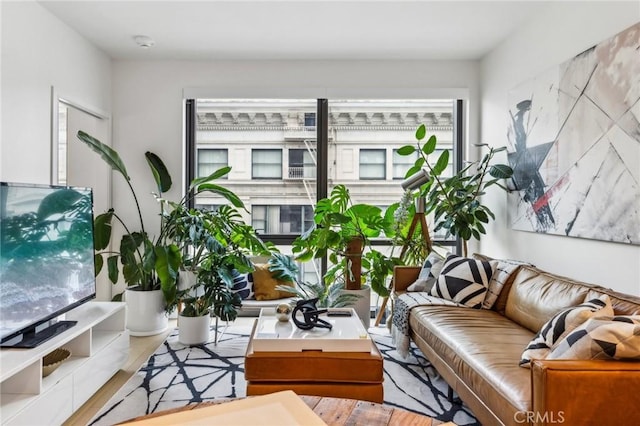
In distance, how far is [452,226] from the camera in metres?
3.65

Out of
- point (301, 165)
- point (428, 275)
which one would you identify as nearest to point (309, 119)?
point (301, 165)

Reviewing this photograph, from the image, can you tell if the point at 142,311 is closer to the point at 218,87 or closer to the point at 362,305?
the point at 362,305

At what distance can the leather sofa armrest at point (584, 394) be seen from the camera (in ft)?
4.48

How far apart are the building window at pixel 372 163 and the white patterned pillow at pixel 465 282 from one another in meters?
1.68

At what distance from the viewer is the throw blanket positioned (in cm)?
294

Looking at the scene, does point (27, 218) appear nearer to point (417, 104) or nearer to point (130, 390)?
point (130, 390)

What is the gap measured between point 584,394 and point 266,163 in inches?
143

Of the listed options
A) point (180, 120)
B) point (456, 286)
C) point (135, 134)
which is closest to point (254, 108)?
point (180, 120)

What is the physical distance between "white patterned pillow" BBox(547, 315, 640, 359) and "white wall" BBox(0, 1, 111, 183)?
329 centimetres

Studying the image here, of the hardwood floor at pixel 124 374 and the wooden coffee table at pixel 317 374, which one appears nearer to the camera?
the wooden coffee table at pixel 317 374

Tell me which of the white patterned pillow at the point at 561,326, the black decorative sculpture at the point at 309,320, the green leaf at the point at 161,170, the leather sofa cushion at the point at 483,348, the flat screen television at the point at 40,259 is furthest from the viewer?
the green leaf at the point at 161,170

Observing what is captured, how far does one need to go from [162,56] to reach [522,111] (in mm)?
3346

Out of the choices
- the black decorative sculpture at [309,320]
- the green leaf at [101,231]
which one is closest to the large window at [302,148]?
the green leaf at [101,231]

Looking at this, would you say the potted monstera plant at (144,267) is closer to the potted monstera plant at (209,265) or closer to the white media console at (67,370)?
the potted monstera plant at (209,265)
